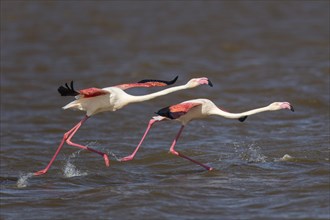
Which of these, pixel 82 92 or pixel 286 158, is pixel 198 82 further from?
pixel 286 158

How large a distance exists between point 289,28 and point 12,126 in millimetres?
10803

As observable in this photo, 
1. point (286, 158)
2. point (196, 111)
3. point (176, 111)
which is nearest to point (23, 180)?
point (176, 111)

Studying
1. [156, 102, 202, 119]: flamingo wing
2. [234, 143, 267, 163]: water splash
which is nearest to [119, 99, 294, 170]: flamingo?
[156, 102, 202, 119]: flamingo wing

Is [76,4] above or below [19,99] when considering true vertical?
above

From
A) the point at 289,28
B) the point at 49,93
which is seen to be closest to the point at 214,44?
the point at 289,28

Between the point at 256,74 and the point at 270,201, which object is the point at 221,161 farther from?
the point at 256,74

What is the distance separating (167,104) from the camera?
19.6m

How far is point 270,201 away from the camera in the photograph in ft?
37.8

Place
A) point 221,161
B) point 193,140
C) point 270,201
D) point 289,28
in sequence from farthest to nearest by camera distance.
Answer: point 289,28, point 193,140, point 221,161, point 270,201

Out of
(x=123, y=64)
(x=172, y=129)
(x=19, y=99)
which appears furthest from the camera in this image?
(x=123, y=64)

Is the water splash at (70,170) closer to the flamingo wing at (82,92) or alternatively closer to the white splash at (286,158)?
the flamingo wing at (82,92)

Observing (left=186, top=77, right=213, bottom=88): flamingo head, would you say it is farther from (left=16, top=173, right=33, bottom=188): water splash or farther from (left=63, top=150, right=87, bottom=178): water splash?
(left=16, top=173, right=33, bottom=188): water splash

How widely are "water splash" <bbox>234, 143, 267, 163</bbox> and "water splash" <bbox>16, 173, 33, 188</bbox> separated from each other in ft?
11.1

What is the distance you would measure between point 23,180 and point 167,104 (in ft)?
22.4
